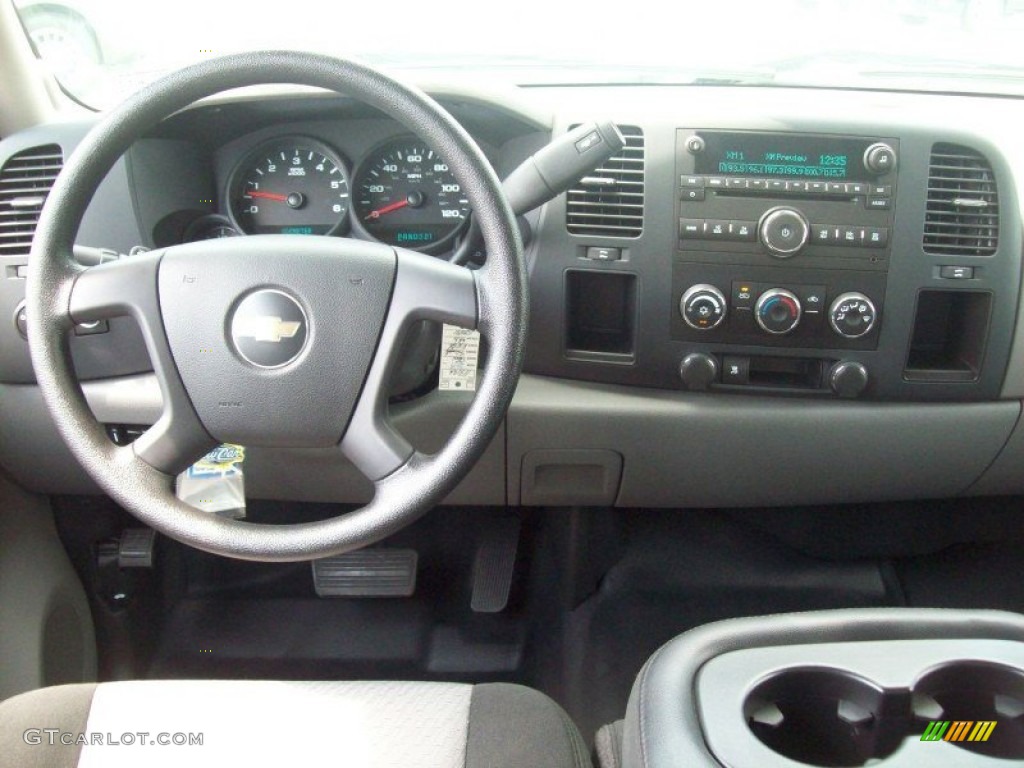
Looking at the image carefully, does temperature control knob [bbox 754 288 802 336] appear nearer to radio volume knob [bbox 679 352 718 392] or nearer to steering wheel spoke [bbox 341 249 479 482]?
radio volume knob [bbox 679 352 718 392]

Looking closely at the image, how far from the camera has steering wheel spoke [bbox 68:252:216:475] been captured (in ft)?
3.38

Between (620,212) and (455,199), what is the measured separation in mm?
283

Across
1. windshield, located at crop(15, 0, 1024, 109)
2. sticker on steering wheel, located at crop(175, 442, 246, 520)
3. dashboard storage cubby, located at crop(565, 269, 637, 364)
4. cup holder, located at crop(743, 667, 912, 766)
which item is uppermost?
windshield, located at crop(15, 0, 1024, 109)

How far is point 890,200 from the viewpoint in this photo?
1271 millimetres

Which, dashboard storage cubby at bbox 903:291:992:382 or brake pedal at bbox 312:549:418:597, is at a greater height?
dashboard storage cubby at bbox 903:291:992:382

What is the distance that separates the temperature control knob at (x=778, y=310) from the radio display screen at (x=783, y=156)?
7.2 inches

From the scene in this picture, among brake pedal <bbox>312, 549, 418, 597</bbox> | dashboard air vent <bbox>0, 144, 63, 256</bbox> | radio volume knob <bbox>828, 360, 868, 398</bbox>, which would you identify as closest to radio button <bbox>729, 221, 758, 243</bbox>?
radio volume knob <bbox>828, 360, 868, 398</bbox>

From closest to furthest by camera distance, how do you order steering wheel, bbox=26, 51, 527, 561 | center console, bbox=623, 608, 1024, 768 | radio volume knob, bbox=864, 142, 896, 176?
center console, bbox=623, 608, 1024, 768 < steering wheel, bbox=26, 51, 527, 561 < radio volume knob, bbox=864, 142, 896, 176

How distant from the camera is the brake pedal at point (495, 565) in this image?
177cm

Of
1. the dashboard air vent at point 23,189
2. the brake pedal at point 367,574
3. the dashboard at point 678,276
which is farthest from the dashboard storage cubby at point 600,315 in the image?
the dashboard air vent at point 23,189

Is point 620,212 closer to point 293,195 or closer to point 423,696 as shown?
point 293,195

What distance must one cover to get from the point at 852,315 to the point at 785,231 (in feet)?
0.56

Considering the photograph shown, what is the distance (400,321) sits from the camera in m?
1.01

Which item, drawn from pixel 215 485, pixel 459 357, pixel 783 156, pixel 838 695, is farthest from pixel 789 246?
pixel 215 485
